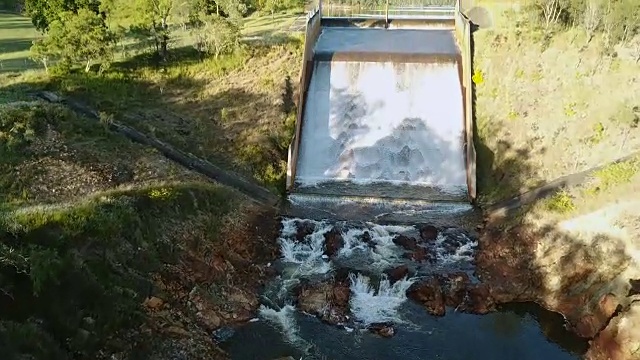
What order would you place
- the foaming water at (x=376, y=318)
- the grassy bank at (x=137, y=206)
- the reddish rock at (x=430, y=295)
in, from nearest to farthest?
the grassy bank at (x=137, y=206), the foaming water at (x=376, y=318), the reddish rock at (x=430, y=295)

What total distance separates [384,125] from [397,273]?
11794 mm

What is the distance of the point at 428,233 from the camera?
1055 inches

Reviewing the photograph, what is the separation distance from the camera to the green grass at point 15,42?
1427 inches

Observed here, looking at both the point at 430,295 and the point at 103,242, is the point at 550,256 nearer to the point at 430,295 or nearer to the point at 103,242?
the point at 430,295

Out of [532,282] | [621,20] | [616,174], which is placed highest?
[621,20]

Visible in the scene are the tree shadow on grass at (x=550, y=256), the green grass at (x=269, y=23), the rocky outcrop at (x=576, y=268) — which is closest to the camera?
the rocky outcrop at (x=576, y=268)

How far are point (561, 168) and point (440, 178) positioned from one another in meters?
6.24

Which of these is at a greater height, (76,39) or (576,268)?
(76,39)

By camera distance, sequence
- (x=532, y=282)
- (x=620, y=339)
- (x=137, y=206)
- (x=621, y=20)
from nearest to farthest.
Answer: (x=620, y=339)
(x=137, y=206)
(x=532, y=282)
(x=621, y=20)

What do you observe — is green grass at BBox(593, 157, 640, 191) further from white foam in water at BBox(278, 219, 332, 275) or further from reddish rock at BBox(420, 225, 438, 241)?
white foam in water at BBox(278, 219, 332, 275)

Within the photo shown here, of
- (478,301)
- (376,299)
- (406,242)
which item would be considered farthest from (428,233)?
(376,299)

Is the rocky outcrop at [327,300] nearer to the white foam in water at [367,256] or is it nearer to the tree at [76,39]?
the white foam in water at [367,256]

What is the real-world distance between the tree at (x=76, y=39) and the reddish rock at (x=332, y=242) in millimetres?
18272

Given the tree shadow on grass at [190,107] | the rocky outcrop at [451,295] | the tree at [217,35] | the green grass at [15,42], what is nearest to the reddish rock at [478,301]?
the rocky outcrop at [451,295]
